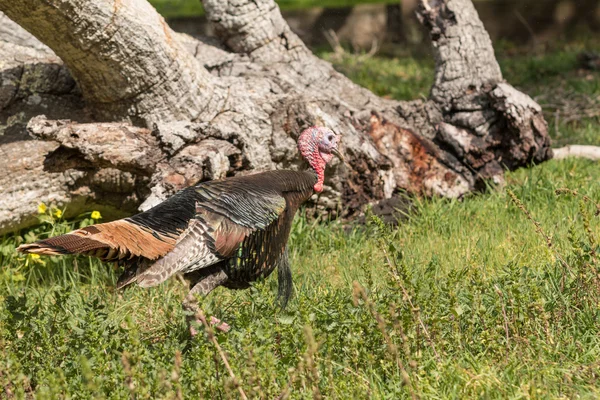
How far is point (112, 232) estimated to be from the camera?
3.39 meters

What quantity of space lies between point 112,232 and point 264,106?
2.27 meters

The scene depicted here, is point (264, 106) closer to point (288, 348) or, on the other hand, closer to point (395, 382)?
point (288, 348)

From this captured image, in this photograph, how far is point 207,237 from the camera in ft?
12.3

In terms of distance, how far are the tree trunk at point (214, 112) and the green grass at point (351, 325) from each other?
50 centimetres

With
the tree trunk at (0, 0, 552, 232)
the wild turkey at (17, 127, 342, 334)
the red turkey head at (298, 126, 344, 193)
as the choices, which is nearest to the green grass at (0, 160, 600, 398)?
the wild turkey at (17, 127, 342, 334)

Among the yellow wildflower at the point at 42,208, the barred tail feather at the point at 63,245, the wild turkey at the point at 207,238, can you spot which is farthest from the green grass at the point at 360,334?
the yellow wildflower at the point at 42,208

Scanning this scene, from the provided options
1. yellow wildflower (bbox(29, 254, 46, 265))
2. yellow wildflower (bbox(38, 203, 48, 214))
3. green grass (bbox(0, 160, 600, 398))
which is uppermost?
green grass (bbox(0, 160, 600, 398))

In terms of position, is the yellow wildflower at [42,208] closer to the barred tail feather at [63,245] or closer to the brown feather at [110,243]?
the brown feather at [110,243]

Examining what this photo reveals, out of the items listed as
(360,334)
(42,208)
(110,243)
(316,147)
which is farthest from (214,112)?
(360,334)

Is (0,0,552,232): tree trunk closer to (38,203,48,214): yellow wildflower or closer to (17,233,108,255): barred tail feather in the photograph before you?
(38,203,48,214): yellow wildflower

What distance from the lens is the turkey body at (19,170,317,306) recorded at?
3.40 metres

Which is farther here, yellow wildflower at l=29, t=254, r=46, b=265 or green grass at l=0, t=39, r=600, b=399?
yellow wildflower at l=29, t=254, r=46, b=265

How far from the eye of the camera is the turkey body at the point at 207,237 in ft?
11.1

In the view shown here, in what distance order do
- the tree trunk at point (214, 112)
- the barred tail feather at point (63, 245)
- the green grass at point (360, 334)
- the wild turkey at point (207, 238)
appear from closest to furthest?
the green grass at point (360, 334) → the barred tail feather at point (63, 245) → the wild turkey at point (207, 238) → the tree trunk at point (214, 112)
